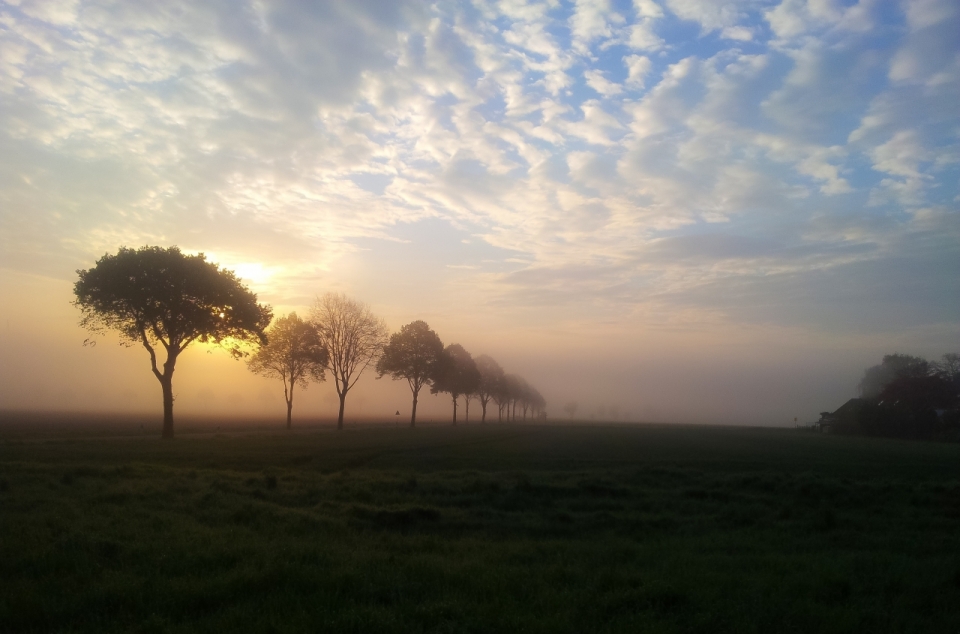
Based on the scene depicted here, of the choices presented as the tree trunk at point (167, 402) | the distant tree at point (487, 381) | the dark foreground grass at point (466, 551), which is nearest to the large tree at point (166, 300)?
the tree trunk at point (167, 402)

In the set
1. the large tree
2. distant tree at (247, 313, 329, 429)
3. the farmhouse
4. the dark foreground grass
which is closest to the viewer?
the dark foreground grass

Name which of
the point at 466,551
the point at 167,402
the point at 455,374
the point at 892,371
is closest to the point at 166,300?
the point at 167,402

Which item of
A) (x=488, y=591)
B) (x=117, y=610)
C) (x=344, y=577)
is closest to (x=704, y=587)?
(x=488, y=591)

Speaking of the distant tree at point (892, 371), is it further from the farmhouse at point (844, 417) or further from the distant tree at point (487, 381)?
the distant tree at point (487, 381)

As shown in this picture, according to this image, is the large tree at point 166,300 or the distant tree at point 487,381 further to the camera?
the distant tree at point 487,381

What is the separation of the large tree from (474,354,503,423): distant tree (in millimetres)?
82679

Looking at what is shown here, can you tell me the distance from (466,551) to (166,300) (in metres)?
35.9

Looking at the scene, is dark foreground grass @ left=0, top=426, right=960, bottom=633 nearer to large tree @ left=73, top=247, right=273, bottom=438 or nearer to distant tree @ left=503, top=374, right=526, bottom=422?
large tree @ left=73, top=247, right=273, bottom=438

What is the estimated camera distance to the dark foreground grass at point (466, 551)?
28.3 ft

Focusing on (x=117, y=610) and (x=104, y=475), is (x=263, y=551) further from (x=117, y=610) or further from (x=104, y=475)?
(x=104, y=475)

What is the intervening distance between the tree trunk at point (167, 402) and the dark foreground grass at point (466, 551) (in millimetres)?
15849

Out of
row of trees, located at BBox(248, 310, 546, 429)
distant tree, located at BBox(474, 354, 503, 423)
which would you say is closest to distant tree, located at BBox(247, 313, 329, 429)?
row of trees, located at BBox(248, 310, 546, 429)

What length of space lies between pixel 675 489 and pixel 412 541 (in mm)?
13092

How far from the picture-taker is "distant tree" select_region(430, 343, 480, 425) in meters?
90.8
